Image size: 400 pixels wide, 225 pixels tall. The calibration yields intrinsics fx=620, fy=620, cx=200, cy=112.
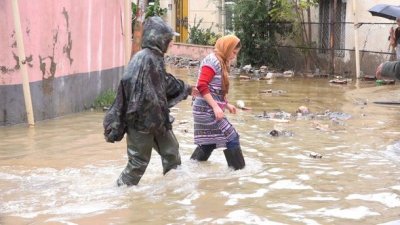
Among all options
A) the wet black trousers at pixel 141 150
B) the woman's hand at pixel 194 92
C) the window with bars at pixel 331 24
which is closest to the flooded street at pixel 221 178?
the wet black trousers at pixel 141 150

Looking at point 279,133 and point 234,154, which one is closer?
point 234,154

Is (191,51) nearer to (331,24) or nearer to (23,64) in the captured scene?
(331,24)

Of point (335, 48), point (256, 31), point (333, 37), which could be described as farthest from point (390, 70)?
point (256, 31)

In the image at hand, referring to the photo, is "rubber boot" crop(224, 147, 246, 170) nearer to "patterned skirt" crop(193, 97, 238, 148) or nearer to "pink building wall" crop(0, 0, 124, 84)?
"patterned skirt" crop(193, 97, 238, 148)

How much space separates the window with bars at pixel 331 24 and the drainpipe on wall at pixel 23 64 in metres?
10.9

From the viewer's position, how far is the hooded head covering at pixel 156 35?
219 inches

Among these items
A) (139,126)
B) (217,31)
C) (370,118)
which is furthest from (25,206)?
(217,31)

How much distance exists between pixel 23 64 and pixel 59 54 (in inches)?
56.6

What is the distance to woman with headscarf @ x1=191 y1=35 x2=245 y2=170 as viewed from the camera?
20.1ft

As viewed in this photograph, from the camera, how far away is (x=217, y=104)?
623 cm

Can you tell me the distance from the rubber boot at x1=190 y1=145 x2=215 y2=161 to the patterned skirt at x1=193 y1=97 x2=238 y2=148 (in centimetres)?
17

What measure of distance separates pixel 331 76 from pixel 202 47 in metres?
6.78

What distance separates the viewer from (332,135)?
8719 mm

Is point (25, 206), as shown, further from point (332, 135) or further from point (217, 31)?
point (217, 31)
